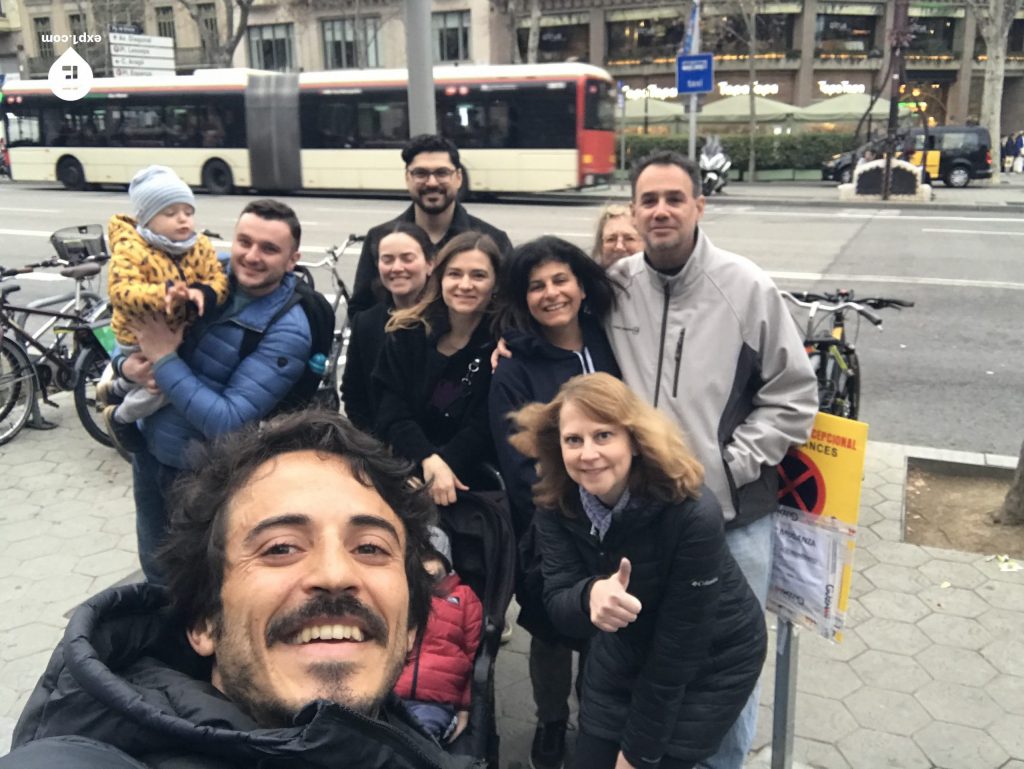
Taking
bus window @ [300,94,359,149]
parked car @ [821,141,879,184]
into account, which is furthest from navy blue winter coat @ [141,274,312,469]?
parked car @ [821,141,879,184]

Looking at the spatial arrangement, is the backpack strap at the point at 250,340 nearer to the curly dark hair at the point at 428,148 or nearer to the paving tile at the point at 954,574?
the curly dark hair at the point at 428,148

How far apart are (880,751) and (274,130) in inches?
933

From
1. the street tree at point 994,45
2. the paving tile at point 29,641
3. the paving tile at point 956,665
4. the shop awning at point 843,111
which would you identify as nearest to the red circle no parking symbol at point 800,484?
the paving tile at point 956,665

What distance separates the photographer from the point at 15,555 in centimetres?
473

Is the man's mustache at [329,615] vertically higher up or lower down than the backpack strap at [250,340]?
lower down

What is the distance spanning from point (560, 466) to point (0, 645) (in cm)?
297

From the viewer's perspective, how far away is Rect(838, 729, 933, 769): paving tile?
2973mm

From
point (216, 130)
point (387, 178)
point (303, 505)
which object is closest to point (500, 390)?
point (303, 505)

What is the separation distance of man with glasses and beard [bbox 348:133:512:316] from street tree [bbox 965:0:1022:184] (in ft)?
80.3

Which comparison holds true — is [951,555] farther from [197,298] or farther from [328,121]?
[328,121]

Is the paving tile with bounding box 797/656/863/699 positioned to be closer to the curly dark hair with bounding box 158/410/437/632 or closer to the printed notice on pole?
the printed notice on pole

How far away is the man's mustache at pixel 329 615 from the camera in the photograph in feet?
4.81

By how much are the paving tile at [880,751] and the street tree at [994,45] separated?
25.5m

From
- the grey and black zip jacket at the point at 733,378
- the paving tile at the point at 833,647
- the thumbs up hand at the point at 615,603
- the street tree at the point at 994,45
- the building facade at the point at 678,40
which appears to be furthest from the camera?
the building facade at the point at 678,40
